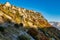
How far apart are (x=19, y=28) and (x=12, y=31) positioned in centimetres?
409

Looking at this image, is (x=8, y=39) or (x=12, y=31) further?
(x=12, y=31)

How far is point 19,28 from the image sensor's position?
120 ft

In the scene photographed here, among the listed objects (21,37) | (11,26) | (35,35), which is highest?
(35,35)

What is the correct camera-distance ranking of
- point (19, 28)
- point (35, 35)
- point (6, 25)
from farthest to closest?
1. point (35, 35)
2. point (19, 28)
3. point (6, 25)

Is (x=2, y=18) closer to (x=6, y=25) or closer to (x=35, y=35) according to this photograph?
(x=6, y=25)

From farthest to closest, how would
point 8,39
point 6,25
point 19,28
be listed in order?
point 19,28 < point 6,25 < point 8,39

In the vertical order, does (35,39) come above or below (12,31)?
above

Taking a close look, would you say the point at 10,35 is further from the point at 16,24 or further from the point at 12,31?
the point at 16,24

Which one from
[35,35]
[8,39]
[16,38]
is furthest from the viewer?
[35,35]

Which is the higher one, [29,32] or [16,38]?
[29,32]

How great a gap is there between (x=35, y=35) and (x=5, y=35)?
11.2 metres

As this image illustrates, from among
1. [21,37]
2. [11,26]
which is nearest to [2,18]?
[11,26]

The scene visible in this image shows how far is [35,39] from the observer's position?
3841cm

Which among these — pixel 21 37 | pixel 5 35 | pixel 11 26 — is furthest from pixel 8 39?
pixel 11 26
